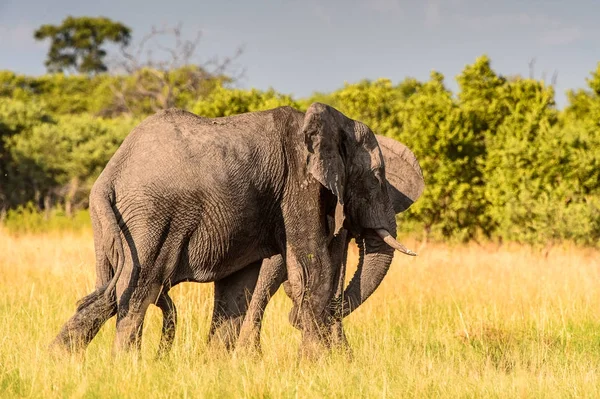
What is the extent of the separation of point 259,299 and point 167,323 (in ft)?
2.51

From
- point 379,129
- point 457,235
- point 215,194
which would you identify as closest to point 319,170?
point 215,194

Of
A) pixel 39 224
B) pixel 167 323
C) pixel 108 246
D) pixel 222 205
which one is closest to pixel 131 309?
pixel 108 246

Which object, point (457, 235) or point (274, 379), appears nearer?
point (274, 379)

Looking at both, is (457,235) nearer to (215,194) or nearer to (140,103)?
(215,194)

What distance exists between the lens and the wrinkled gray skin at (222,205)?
5992mm

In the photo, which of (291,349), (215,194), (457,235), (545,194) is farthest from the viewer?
(457,235)

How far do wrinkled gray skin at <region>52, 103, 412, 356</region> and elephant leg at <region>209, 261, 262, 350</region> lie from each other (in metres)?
0.32

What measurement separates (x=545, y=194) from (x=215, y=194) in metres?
11.5

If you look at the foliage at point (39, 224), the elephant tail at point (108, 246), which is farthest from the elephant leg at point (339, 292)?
the foliage at point (39, 224)

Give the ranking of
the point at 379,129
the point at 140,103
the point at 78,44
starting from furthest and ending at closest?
the point at 78,44 < the point at 140,103 < the point at 379,129

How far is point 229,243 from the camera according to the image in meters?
6.25

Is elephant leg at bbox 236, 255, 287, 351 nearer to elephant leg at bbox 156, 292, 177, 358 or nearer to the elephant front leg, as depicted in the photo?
the elephant front leg

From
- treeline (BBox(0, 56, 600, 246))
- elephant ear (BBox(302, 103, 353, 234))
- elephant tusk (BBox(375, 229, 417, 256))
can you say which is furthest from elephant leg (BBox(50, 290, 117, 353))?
treeline (BBox(0, 56, 600, 246))

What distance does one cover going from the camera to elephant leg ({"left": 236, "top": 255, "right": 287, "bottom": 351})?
22.7ft
